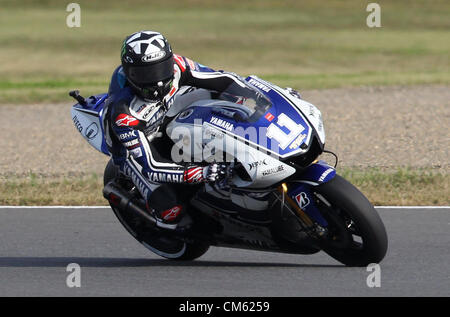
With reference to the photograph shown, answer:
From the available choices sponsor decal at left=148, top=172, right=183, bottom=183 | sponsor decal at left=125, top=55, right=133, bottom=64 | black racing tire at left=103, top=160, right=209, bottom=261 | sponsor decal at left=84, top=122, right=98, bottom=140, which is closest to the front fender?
sponsor decal at left=148, top=172, right=183, bottom=183

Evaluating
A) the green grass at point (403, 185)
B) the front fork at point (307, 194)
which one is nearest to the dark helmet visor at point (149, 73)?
the front fork at point (307, 194)

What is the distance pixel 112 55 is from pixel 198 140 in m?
18.7

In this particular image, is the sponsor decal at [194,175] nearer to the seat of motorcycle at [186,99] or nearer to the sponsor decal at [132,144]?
the sponsor decal at [132,144]

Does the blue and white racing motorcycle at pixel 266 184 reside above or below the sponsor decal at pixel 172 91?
below

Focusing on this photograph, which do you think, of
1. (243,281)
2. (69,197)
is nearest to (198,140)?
(243,281)

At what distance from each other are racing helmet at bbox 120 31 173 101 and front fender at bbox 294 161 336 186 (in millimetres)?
1146

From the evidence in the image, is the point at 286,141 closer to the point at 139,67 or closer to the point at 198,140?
the point at 198,140

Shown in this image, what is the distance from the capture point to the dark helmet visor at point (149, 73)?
625 cm

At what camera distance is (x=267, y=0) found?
36.8 m

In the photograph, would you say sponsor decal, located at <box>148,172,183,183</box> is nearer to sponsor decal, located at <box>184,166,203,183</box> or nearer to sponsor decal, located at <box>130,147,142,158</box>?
sponsor decal, located at <box>184,166,203,183</box>

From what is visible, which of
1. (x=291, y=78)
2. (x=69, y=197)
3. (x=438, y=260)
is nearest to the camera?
(x=438, y=260)

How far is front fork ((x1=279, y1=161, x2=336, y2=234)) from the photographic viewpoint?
602 cm

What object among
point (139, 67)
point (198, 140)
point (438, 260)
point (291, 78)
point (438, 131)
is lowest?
point (291, 78)
